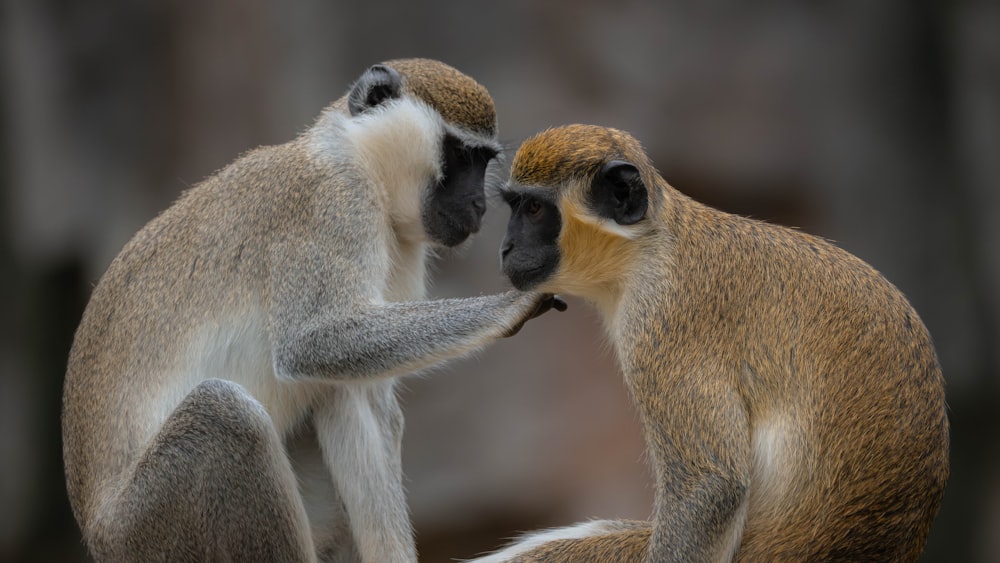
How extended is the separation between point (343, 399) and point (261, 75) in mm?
7347

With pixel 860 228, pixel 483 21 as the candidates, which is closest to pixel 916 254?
pixel 860 228

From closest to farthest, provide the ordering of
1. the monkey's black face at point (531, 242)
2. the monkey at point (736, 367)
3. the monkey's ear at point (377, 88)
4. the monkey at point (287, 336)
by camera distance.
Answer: the monkey at point (736, 367) → the monkey's black face at point (531, 242) → the monkey at point (287, 336) → the monkey's ear at point (377, 88)

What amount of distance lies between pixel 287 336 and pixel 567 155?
175 centimetres

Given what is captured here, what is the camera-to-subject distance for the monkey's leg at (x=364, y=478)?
6102 millimetres

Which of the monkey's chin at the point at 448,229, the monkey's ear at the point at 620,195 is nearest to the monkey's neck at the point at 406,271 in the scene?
the monkey's chin at the point at 448,229

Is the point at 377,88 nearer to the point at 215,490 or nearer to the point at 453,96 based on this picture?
the point at 453,96

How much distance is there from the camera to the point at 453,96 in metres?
6.37

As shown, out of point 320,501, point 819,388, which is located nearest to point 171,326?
point 320,501

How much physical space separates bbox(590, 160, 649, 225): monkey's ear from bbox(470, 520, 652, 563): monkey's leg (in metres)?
1.38

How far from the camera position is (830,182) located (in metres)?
13.1

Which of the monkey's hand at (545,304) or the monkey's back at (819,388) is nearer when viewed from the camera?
the monkey's back at (819,388)

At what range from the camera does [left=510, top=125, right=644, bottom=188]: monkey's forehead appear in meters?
5.20

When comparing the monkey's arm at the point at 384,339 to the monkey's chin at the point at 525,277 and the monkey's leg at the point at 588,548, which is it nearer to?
the monkey's chin at the point at 525,277

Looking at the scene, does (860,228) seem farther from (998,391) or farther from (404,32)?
(404,32)
